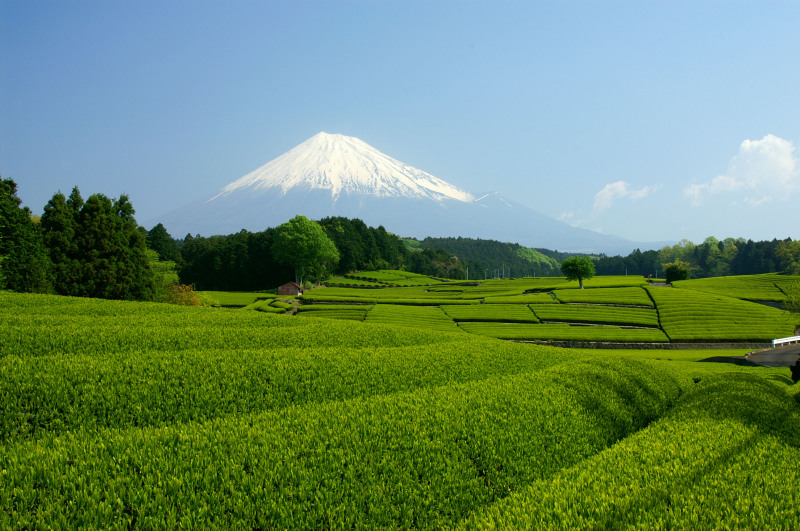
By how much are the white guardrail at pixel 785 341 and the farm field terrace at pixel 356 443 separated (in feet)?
117

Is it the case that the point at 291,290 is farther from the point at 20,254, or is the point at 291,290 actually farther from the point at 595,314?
the point at 595,314

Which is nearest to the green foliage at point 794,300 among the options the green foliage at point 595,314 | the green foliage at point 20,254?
the green foliage at point 595,314

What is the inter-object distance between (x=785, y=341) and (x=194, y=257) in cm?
10330

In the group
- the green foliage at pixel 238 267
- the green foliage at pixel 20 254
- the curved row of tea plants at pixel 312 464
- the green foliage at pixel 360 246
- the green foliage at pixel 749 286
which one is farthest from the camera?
the green foliage at pixel 360 246

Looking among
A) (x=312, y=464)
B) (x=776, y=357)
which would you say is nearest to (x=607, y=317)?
(x=776, y=357)

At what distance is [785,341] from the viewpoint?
39062 mm

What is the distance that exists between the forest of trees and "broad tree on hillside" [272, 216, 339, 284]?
0.37m

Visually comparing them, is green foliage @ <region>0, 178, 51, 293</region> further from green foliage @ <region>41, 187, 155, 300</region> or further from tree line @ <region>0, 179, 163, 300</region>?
Result: green foliage @ <region>41, 187, 155, 300</region>

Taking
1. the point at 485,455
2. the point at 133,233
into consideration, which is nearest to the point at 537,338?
the point at 485,455

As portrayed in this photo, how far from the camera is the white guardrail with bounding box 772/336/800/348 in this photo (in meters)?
38.3

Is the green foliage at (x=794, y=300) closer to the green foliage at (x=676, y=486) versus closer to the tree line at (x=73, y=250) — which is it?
the green foliage at (x=676, y=486)

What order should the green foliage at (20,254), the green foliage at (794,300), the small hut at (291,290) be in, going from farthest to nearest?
the small hut at (291,290) → the green foliage at (794,300) → the green foliage at (20,254)

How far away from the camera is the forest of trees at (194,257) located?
31219 mm

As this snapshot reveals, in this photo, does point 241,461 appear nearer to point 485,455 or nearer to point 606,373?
point 485,455
